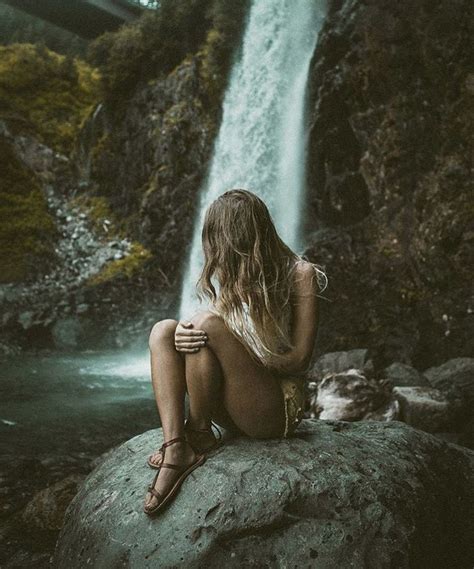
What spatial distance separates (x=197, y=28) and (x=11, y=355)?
10290 mm

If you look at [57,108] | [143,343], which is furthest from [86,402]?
[57,108]

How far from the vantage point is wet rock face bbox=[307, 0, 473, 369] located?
26.7 feet

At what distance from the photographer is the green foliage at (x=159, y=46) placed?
1323 centimetres

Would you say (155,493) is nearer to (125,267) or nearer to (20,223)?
Result: (125,267)

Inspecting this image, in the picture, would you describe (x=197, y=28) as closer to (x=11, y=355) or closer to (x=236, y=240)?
(x=11, y=355)

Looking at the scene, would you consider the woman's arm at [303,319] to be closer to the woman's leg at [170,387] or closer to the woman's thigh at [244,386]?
the woman's thigh at [244,386]

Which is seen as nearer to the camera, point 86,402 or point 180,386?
point 180,386

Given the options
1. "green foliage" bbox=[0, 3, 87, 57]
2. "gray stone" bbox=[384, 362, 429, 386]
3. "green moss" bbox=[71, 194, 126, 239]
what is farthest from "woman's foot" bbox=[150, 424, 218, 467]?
"green foliage" bbox=[0, 3, 87, 57]

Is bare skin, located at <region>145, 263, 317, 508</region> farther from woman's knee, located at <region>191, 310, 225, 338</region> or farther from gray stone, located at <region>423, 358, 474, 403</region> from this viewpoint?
gray stone, located at <region>423, 358, 474, 403</region>

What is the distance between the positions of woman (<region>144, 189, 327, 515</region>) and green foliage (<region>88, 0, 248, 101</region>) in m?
11.5

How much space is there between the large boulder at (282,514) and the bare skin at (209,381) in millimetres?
125

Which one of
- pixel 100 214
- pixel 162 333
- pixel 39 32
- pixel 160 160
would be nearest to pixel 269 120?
pixel 160 160

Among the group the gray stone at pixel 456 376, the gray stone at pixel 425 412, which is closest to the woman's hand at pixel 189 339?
the gray stone at pixel 425 412

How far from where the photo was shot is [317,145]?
10078 millimetres
